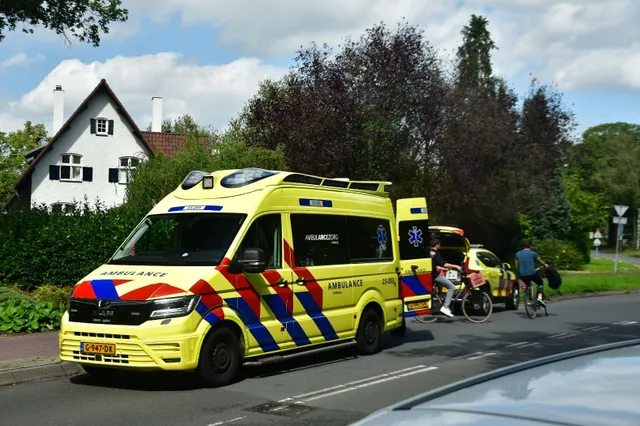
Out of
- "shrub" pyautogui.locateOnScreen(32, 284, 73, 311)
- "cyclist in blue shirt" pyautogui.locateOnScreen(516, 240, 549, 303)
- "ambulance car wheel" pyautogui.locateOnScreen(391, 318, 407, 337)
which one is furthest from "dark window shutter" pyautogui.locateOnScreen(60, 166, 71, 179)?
"ambulance car wheel" pyautogui.locateOnScreen(391, 318, 407, 337)

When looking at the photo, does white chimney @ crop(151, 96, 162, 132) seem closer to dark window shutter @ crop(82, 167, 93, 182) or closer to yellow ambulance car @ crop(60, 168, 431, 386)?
dark window shutter @ crop(82, 167, 93, 182)

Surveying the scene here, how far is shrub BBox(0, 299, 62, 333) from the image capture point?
1304cm

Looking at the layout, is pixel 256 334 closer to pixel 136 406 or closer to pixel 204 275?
pixel 204 275

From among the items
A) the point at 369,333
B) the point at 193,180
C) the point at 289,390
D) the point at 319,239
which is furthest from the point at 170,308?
the point at 369,333

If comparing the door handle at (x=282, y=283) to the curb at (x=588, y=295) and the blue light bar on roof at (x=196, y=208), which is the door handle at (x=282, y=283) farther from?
the curb at (x=588, y=295)

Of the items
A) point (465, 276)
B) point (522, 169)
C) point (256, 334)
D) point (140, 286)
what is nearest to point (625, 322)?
point (465, 276)

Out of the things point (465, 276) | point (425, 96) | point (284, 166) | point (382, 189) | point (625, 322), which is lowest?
point (625, 322)

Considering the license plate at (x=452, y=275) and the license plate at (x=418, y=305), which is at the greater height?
the license plate at (x=452, y=275)

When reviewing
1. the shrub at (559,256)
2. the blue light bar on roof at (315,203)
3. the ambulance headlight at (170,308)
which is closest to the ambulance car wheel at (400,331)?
the blue light bar on roof at (315,203)

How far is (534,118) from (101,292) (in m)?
35.0

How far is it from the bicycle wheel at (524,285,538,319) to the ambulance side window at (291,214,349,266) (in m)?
8.21

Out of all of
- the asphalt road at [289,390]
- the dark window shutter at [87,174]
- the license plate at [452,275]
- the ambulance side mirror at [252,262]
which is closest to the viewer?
the asphalt road at [289,390]

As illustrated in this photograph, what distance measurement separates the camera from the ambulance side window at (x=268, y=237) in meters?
9.97

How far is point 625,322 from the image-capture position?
18.0 metres
